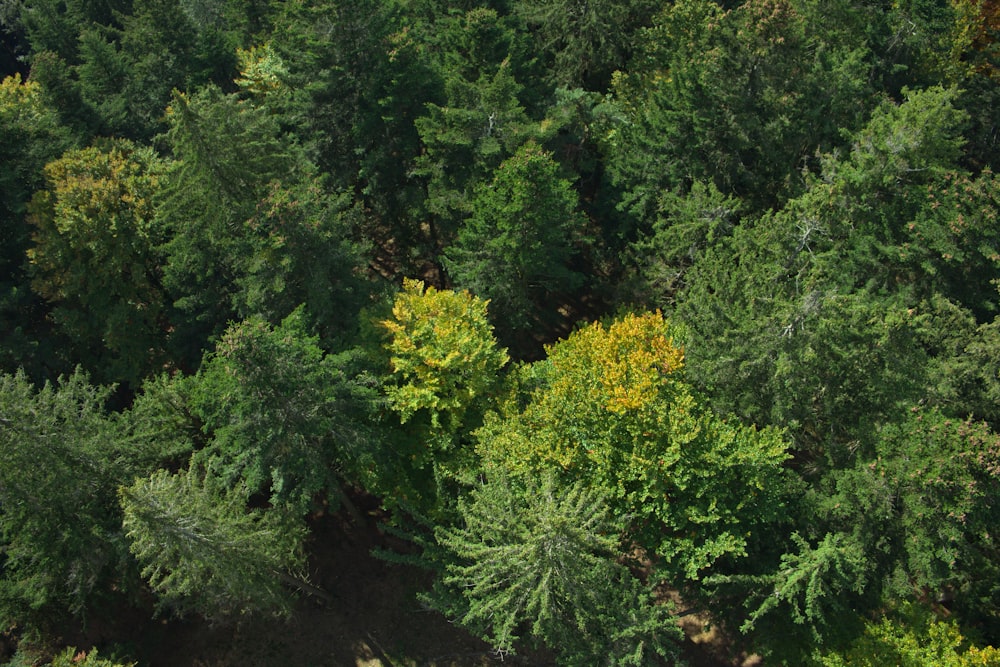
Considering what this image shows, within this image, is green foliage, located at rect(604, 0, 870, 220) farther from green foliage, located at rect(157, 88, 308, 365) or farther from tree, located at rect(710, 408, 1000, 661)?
green foliage, located at rect(157, 88, 308, 365)

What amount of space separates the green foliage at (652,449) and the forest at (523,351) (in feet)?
0.46

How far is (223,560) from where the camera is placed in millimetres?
17281

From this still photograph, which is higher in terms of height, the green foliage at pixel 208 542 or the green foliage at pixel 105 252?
the green foliage at pixel 105 252

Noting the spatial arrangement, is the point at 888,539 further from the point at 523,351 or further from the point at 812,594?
the point at 523,351

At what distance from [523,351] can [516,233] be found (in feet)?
32.7

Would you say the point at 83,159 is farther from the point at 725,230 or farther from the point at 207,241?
the point at 725,230

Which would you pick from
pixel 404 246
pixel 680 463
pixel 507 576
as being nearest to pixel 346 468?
pixel 507 576

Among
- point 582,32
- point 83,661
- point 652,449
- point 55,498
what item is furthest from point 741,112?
point 83,661

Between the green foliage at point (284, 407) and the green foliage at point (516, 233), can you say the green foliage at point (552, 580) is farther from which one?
the green foliage at point (516, 233)

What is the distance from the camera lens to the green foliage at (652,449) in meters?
18.6

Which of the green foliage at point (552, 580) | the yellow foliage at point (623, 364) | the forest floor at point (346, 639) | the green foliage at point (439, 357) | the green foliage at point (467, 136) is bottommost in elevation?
the forest floor at point (346, 639)

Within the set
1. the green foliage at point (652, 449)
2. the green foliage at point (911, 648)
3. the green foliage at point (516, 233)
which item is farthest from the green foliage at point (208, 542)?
the green foliage at point (911, 648)

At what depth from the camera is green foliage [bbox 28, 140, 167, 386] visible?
78.8ft

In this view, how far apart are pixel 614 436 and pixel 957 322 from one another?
13.3 m
